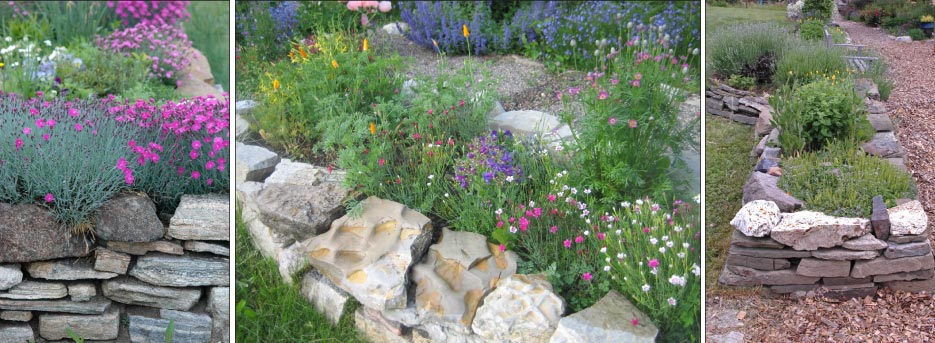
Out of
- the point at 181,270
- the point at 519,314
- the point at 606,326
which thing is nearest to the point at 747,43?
the point at 606,326

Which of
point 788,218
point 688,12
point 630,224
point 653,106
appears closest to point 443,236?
point 630,224

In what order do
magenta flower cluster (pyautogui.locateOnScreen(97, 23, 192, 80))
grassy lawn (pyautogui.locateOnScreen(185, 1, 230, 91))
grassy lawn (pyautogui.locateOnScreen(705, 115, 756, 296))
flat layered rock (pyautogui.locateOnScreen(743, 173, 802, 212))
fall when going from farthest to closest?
grassy lawn (pyautogui.locateOnScreen(185, 1, 230, 91))
magenta flower cluster (pyautogui.locateOnScreen(97, 23, 192, 80))
grassy lawn (pyautogui.locateOnScreen(705, 115, 756, 296))
flat layered rock (pyautogui.locateOnScreen(743, 173, 802, 212))

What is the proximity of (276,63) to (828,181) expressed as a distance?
8.46ft

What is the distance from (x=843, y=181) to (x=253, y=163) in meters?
2.49

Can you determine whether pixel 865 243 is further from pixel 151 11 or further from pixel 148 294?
pixel 151 11

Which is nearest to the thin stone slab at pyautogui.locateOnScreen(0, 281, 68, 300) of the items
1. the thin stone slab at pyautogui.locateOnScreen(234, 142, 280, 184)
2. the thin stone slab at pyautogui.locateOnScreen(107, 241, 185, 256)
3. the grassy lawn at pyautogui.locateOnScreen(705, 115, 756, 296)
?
the thin stone slab at pyautogui.locateOnScreen(107, 241, 185, 256)

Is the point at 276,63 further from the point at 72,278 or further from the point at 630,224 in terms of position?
the point at 630,224

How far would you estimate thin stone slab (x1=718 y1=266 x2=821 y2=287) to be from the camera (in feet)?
11.5

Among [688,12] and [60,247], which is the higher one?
[688,12]


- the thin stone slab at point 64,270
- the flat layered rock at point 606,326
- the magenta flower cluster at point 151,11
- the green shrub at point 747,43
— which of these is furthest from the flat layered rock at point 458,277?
the magenta flower cluster at point 151,11

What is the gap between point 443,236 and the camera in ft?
12.2

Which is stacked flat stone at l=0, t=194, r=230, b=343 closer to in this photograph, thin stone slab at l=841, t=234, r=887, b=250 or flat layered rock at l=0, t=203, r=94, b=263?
flat layered rock at l=0, t=203, r=94, b=263

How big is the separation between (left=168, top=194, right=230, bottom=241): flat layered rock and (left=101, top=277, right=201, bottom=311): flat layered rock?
0.85 feet

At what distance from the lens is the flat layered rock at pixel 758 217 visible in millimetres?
3455
